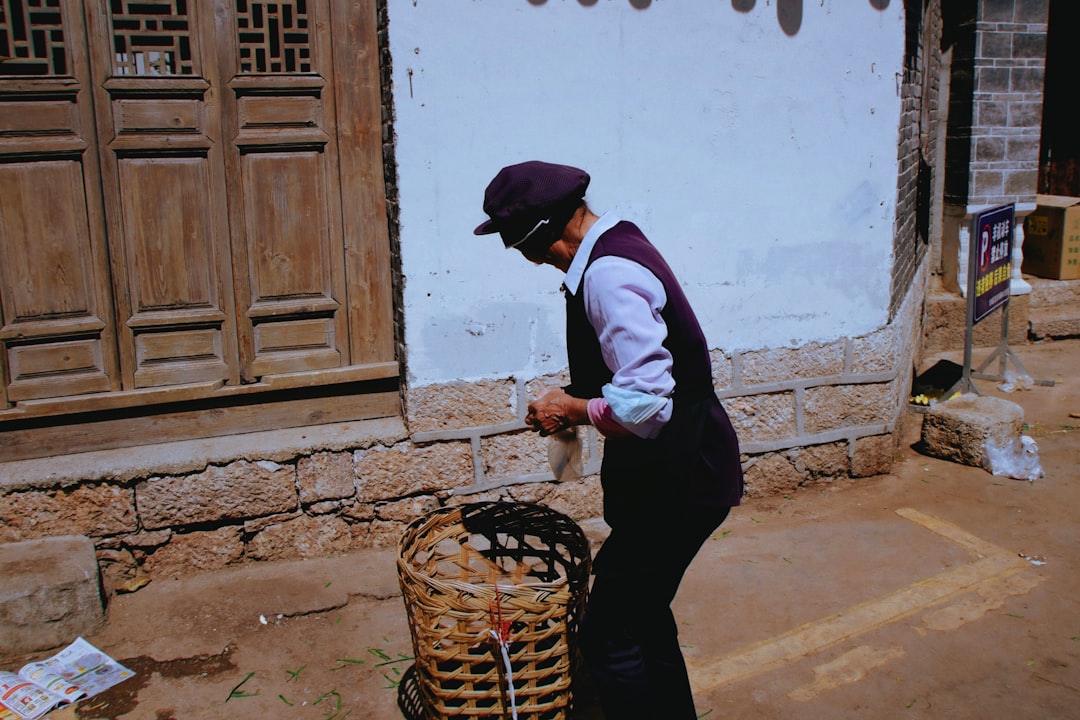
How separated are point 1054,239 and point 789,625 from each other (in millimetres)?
6873

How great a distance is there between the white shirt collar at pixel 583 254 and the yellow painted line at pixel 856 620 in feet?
5.89

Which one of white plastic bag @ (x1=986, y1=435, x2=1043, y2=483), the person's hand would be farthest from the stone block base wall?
the person's hand

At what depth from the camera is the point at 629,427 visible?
2.45 meters


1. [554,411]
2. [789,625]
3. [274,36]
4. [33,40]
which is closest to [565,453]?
[554,411]

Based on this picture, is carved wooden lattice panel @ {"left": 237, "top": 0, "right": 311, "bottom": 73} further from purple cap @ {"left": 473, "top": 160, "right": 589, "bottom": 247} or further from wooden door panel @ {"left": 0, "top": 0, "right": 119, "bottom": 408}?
purple cap @ {"left": 473, "top": 160, "right": 589, "bottom": 247}

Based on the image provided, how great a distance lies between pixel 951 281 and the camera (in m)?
8.49

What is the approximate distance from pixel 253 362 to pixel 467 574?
1649mm

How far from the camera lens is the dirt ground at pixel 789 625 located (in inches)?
135

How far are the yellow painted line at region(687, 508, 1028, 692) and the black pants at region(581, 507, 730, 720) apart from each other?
34.6 inches

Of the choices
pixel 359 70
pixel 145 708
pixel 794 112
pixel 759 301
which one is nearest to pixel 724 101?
pixel 794 112

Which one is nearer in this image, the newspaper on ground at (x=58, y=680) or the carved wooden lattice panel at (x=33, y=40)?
the newspaper on ground at (x=58, y=680)

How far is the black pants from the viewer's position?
8.68 feet

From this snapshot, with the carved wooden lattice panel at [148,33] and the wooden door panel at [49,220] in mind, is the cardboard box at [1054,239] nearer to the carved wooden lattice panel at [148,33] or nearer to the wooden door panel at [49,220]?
the carved wooden lattice panel at [148,33]

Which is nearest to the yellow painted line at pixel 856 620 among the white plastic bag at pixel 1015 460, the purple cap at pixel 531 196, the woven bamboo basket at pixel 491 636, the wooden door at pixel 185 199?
the woven bamboo basket at pixel 491 636
